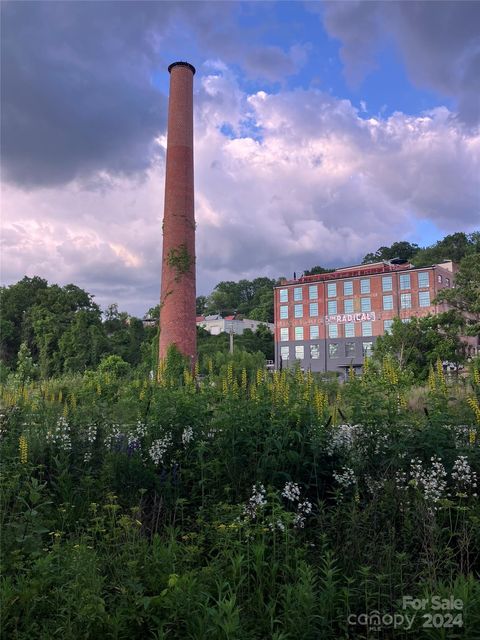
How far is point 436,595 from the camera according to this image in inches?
98.9

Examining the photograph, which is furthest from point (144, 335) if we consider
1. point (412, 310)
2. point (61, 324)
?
point (412, 310)

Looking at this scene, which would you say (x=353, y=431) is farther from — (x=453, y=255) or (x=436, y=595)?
(x=453, y=255)

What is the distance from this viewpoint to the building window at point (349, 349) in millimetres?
57419

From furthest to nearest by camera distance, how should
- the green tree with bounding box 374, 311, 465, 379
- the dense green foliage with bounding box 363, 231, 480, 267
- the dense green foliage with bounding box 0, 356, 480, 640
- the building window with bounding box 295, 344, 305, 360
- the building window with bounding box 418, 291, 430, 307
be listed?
the dense green foliage with bounding box 363, 231, 480, 267 < the building window with bounding box 295, 344, 305, 360 < the building window with bounding box 418, 291, 430, 307 < the green tree with bounding box 374, 311, 465, 379 < the dense green foliage with bounding box 0, 356, 480, 640

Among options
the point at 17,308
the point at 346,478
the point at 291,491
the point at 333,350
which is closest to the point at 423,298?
the point at 333,350

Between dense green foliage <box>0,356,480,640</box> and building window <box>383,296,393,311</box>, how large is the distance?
5119 centimetres

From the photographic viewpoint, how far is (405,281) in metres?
54.3

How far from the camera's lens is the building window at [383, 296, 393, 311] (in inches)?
2163

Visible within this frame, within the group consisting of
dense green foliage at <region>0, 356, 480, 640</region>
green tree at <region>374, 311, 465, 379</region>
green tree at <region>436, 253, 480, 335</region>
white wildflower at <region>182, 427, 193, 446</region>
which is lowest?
dense green foliage at <region>0, 356, 480, 640</region>

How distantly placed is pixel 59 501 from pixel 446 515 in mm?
2955

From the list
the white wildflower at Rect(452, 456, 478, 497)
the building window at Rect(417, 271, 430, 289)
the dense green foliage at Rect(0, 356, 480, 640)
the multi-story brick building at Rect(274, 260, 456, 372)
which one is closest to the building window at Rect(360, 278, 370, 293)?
the multi-story brick building at Rect(274, 260, 456, 372)

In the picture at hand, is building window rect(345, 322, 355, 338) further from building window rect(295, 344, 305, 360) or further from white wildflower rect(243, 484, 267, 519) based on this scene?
white wildflower rect(243, 484, 267, 519)

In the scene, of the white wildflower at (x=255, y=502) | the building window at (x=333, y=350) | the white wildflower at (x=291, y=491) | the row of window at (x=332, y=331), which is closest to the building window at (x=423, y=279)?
the row of window at (x=332, y=331)

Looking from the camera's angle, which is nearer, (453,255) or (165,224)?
(165,224)
